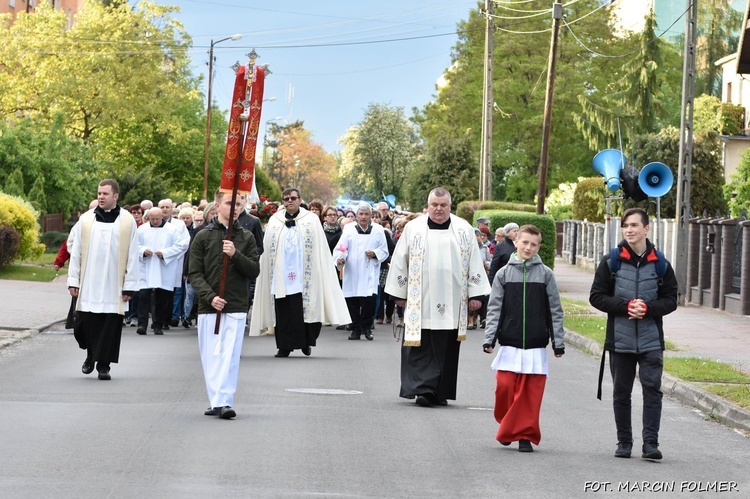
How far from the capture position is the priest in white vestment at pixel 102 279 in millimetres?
13414

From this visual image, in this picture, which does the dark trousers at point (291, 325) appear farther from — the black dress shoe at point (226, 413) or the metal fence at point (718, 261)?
the metal fence at point (718, 261)

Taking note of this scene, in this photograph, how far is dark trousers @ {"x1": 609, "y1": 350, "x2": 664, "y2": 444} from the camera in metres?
9.32

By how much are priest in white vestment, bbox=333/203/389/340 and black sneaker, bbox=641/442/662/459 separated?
1024 centimetres

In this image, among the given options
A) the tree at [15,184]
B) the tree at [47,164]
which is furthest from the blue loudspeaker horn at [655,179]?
the tree at [47,164]

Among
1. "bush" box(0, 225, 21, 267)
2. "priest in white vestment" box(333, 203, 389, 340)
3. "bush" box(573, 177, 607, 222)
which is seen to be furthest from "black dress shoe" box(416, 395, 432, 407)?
"bush" box(573, 177, 607, 222)

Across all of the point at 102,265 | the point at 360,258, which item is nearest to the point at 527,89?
the point at 360,258

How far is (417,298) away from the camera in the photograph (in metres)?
12.0

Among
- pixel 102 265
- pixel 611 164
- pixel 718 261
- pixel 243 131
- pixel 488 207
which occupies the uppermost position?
pixel 611 164

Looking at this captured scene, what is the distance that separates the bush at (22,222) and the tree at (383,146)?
228 ft

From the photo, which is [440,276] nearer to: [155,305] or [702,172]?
[155,305]

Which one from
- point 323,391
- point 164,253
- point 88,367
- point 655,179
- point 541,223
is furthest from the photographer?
point 541,223

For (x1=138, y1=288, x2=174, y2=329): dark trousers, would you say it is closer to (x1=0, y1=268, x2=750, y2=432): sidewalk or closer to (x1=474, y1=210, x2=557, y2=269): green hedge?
(x1=0, y1=268, x2=750, y2=432): sidewalk

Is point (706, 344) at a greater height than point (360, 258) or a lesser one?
lesser

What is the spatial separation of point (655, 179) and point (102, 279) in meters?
13.7
